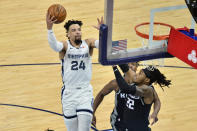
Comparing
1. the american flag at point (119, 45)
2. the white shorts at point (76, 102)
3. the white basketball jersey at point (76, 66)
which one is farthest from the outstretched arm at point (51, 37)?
the american flag at point (119, 45)

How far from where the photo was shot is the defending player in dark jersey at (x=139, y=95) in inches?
203

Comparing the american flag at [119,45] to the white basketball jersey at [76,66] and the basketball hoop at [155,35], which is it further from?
the white basketball jersey at [76,66]

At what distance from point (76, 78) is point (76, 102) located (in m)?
0.32

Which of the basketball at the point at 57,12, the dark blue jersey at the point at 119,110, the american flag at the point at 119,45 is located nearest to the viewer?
the american flag at the point at 119,45

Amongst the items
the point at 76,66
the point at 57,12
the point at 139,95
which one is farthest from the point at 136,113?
the point at 57,12

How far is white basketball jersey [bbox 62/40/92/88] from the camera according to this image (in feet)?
18.9

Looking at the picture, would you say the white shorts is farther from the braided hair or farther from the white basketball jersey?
the braided hair

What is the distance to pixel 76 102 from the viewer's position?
580cm

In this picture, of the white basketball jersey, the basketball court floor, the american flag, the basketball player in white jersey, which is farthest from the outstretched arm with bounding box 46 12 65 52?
the american flag

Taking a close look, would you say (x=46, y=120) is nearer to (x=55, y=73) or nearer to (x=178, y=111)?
(x=55, y=73)

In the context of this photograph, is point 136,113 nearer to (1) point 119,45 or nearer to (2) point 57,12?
(1) point 119,45

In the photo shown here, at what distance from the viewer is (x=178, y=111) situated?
23.7 ft

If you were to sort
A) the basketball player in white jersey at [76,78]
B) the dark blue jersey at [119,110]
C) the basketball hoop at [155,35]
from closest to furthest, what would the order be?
the basketball hoop at [155,35] < the dark blue jersey at [119,110] < the basketball player in white jersey at [76,78]

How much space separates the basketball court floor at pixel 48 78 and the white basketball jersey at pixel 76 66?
73 centimetres
